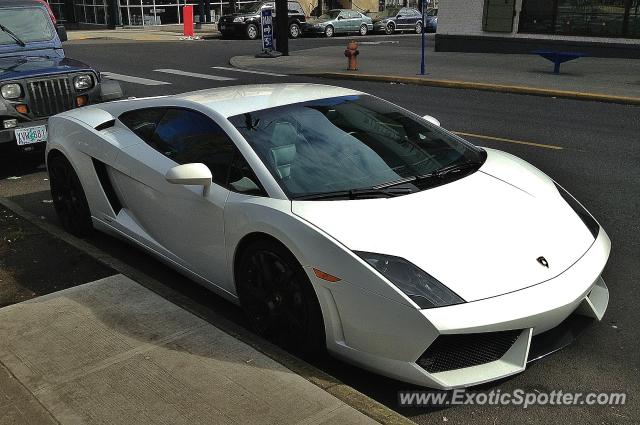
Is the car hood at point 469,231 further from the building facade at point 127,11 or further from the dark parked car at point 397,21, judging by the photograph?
the building facade at point 127,11

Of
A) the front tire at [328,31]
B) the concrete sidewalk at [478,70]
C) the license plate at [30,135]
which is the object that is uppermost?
the license plate at [30,135]

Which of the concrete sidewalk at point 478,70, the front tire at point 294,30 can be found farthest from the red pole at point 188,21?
the concrete sidewalk at point 478,70

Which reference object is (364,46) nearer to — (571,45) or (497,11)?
(497,11)

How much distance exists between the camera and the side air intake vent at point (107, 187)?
4.86 meters

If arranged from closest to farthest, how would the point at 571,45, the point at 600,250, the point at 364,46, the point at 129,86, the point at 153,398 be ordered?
the point at 153,398
the point at 600,250
the point at 129,86
the point at 571,45
the point at 364,46

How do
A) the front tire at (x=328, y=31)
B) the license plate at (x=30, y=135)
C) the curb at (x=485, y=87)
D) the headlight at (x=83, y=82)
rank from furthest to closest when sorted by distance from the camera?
the front tire at (x=328, y=31), the curb at (x=485, y=87), the headlight at (x=83, y=82), the license plate at (x=30, y=135)

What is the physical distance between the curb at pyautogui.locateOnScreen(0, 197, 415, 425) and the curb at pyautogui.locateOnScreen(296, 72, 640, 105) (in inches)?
424

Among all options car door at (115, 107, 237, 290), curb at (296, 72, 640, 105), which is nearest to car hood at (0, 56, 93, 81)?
car door at (115, 107, 237, 290)

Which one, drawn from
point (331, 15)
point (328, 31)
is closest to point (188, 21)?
point (328, 31)

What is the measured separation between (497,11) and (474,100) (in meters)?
9.40

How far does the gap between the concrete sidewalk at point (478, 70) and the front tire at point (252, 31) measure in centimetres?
862

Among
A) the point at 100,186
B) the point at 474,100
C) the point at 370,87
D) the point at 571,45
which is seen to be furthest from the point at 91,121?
the point at 571,45

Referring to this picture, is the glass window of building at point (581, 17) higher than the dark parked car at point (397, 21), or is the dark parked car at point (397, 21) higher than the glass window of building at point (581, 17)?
the glass window of building at point (581, 17)

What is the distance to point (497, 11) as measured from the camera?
20.9 meters
